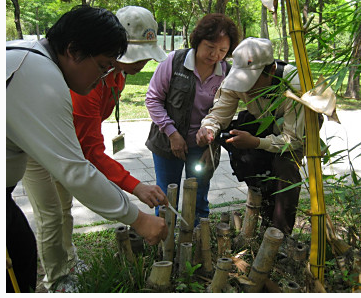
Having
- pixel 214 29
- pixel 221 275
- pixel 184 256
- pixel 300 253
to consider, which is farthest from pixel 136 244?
pixel 214 29

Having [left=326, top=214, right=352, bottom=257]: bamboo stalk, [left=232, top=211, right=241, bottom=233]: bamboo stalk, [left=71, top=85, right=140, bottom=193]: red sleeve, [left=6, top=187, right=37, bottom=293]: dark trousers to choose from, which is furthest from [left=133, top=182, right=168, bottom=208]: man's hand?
[left=232, top=211, right=241, bottom=233]: bamboo stalk

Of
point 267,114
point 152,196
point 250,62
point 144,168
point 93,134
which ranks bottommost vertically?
point 144,168

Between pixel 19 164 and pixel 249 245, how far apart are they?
137 centimetres

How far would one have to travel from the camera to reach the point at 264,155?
233 cm

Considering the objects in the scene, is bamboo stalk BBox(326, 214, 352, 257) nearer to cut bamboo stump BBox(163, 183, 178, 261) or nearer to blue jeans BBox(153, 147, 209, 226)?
cut bamboo stump BBox(163, 183, 178, 261)

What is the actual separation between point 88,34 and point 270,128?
4.38 ft

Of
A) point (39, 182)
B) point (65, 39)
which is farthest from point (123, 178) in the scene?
point (65, 39)

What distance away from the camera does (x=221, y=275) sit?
1.65 metres

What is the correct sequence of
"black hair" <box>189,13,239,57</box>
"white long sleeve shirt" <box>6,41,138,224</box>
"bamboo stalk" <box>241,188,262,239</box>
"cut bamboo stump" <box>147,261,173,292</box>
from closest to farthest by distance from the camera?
"white long sleeve shirt" <box>6,41,138,224</box> → "cut bamboo stump" <box>147,261,173,292</box> → "bamboo stalk" <box>241,188,262,239</box> → "black hair" <box>189,13,239,57</box>

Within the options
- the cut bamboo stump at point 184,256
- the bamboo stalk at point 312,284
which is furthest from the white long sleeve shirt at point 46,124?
the bamboo stalk at point 312,284

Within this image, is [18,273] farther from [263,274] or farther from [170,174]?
[170,174]

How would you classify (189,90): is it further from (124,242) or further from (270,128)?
(124,242)

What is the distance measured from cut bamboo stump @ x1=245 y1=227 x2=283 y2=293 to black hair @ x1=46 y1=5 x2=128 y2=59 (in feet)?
3.27

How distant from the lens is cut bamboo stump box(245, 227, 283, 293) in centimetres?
161
